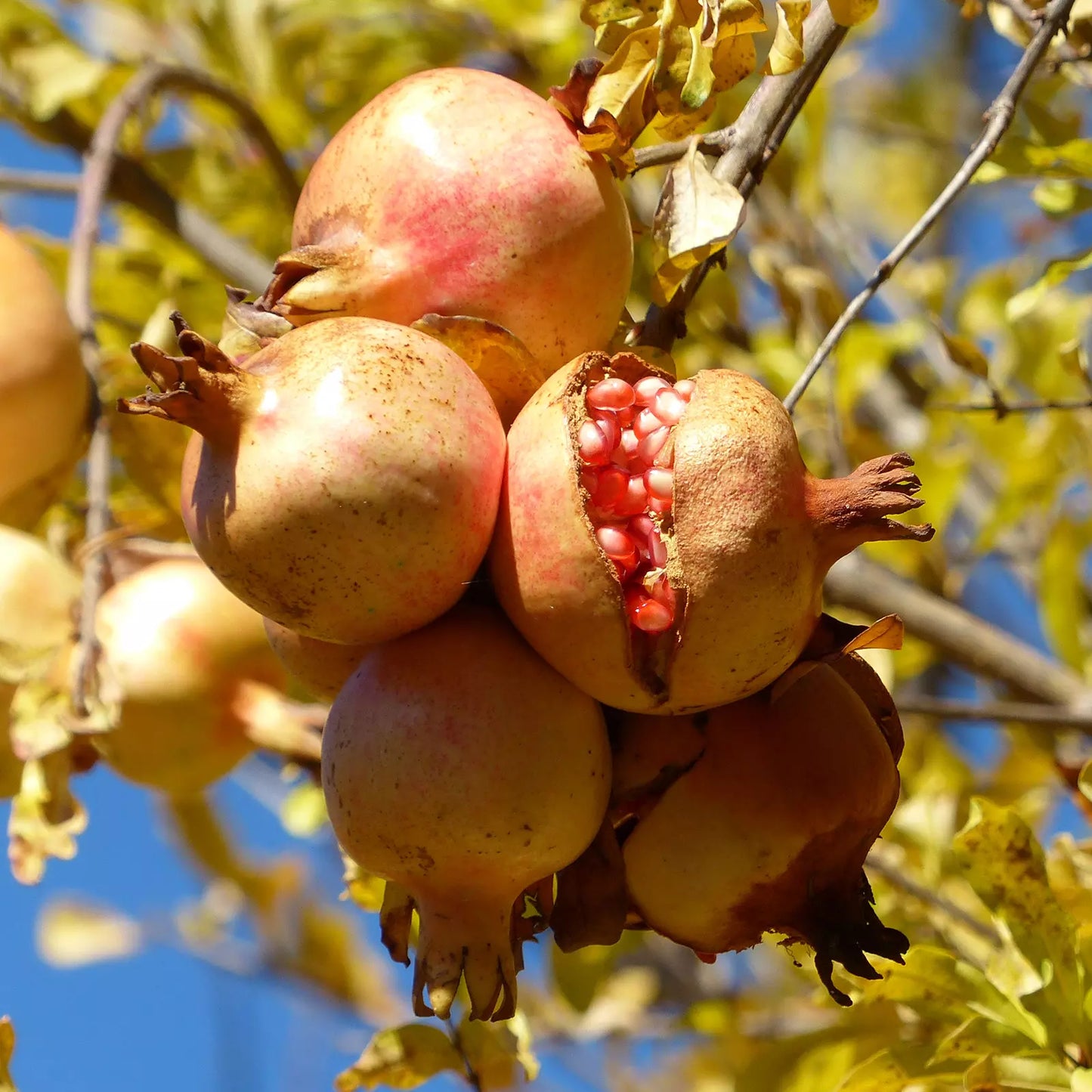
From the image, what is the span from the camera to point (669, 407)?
34.6 inches

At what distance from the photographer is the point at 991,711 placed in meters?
1.47

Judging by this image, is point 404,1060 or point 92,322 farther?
point 92,322

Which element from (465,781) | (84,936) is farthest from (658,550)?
(84,936)

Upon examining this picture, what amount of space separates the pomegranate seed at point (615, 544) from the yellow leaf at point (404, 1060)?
0.62 m

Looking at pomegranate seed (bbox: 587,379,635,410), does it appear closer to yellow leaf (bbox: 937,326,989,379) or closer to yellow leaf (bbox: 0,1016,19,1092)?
yellow leaf (bbox: 937,326,989,379)

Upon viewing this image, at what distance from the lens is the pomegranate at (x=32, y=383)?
57.3 inches

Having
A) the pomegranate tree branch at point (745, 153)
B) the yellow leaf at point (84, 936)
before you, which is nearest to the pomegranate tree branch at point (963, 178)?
the pomegranate tree branch at point (745, 153)

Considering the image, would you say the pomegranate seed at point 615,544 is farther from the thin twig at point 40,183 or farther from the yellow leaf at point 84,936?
the yellow leaf at point 84,936

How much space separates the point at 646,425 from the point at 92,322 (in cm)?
95

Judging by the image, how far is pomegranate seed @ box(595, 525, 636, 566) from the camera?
0.85 m

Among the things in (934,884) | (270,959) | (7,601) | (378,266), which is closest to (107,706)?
(7,601)

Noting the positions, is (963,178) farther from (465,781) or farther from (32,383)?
(32,383)

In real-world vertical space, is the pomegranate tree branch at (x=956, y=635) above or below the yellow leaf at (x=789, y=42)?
below

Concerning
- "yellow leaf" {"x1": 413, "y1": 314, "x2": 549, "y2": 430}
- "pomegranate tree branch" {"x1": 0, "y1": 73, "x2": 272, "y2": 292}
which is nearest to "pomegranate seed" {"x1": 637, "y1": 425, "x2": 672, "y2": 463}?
"yellow leaf" {"x1": 413, "y1": 314, "x2": 549, "y2": 430}
